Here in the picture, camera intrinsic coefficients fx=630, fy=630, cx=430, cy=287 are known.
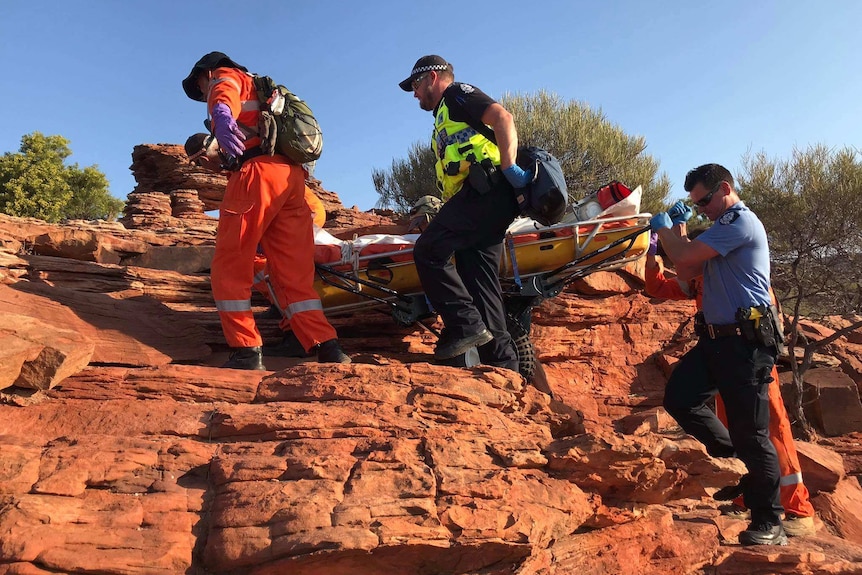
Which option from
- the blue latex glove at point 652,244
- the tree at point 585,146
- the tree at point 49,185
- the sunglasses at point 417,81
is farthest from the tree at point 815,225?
the tree at point 49,185

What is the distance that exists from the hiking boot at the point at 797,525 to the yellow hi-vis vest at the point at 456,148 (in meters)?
3.05

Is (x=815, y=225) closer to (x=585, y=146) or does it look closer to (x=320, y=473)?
(x=585, y=146)

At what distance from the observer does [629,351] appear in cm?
702

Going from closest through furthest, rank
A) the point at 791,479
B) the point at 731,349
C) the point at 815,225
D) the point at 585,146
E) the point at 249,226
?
the point at 731,349 < the point at 249,226 < the point at 791,479 < the point at 815,225 < the point at 585,146

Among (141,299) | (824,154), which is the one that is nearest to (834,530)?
(141,299)

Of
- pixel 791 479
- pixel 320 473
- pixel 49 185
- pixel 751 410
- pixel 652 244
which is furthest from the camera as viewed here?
pixel 49 185

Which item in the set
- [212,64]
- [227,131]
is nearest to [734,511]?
[227,131]

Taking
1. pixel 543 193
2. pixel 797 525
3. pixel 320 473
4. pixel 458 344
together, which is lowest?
pixel 797 525

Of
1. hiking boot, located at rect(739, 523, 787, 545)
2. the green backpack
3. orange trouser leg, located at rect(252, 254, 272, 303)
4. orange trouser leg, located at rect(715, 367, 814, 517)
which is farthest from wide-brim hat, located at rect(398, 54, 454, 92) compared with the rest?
hiking boot, located at rect(739, 523, 787, 545)

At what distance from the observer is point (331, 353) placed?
4113 mm

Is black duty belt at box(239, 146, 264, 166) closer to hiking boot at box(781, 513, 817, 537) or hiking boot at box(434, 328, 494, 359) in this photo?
hiking boot at box(434, 328, 494, 359)

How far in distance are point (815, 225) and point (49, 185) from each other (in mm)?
26120

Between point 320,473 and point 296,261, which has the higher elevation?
point 296,261

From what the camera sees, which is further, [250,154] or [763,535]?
[250,154]
